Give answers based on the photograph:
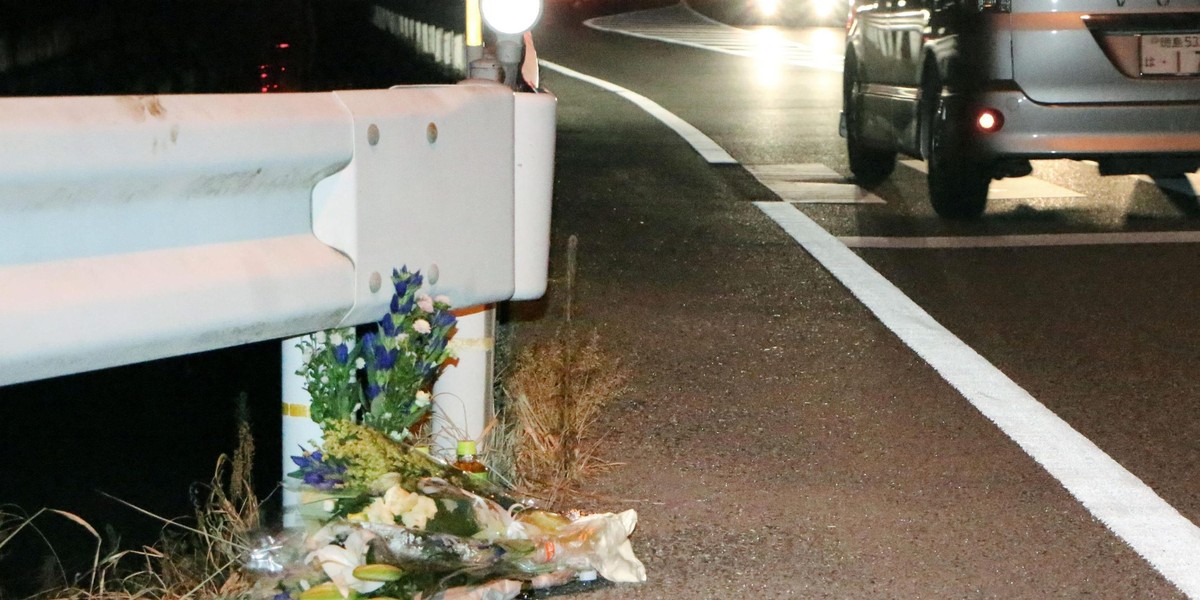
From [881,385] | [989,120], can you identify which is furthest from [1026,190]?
[881,385]

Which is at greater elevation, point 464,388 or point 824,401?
point 464,388

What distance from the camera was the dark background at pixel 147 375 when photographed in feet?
10.7

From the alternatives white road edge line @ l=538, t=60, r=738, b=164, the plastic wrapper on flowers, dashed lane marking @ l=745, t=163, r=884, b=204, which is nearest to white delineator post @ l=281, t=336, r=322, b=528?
the plastic wrapper on flowers

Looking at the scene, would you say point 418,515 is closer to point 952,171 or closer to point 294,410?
point 294,410

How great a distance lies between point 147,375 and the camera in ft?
12.9

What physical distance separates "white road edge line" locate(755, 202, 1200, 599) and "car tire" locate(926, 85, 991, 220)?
1.90m

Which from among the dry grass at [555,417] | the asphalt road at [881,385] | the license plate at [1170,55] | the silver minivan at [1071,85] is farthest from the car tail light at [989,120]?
the dry grass at [555,417]

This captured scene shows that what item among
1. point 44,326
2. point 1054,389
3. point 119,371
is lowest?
point 1054,389

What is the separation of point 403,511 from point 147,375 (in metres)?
0.81

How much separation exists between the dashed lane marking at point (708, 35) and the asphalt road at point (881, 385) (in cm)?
1329

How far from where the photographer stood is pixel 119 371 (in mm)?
3883

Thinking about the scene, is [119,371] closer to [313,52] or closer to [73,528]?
[73,528]

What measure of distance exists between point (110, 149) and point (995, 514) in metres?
2.53

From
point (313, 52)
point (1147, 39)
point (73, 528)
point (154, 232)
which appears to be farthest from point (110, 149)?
point (1147, 39)
